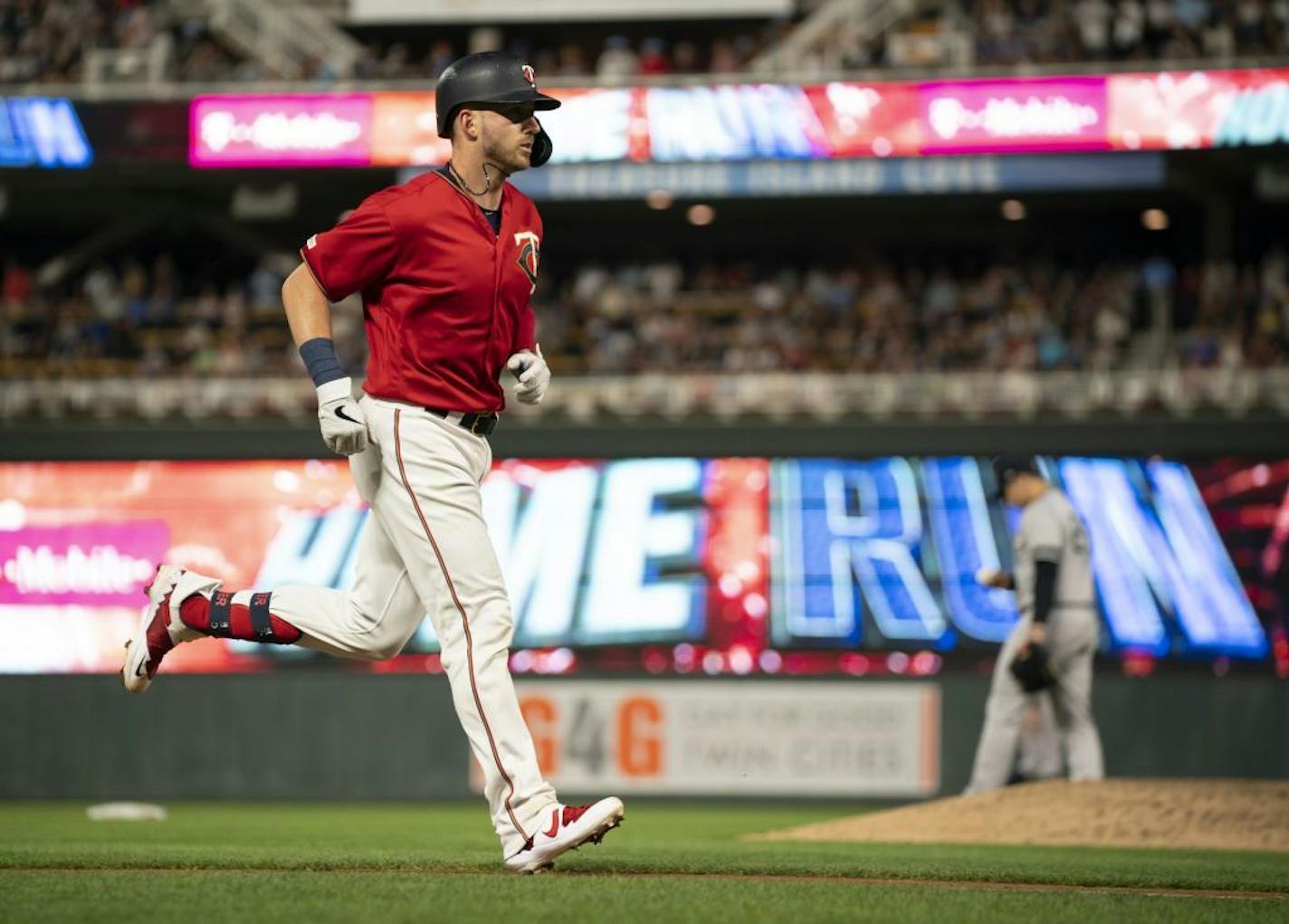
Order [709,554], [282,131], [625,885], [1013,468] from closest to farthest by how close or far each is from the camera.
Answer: [625,885] → [1013,468] → [709,554] → [282,131]

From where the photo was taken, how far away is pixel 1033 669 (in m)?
10.3

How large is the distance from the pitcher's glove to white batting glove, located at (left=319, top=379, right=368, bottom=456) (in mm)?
5831

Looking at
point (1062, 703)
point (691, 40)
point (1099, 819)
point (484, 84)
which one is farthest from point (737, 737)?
point (691, 40)

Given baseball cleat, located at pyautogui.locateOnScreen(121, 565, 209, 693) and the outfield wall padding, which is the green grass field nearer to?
baseball cleat, located at pyautogui.locateOnScreen(121, 565, 209, 693)

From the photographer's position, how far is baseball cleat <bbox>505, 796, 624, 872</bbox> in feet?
16.7

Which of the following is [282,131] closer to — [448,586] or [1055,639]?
[1055,639]

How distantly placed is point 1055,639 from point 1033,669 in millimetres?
399

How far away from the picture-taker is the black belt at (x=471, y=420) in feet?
17.7

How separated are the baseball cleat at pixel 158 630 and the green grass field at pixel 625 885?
1.83 feet

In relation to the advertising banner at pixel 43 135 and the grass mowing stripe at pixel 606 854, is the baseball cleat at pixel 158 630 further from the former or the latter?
the advertising banner at pixel 43 135

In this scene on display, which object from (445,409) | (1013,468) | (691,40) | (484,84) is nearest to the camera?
(445,409)

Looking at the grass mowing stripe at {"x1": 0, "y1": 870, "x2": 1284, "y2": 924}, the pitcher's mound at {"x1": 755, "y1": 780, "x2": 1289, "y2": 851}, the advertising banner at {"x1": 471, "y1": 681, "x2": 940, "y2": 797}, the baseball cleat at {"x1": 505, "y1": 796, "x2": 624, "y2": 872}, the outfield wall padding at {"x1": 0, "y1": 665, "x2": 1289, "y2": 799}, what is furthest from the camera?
the outfield wall padding at {"x1": 0, "y1": 665, "x2": 1289, "y2": 799}

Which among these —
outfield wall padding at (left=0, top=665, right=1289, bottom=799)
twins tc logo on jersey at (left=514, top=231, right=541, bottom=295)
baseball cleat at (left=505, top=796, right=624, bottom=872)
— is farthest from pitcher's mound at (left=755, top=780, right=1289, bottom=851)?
outfield wall padding at (left=0, top=665, right=1289, bottom=799)

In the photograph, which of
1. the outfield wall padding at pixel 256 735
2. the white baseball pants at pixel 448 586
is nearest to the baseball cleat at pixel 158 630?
the white baseball pants at pixel 448 586
